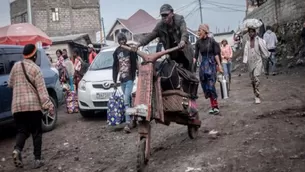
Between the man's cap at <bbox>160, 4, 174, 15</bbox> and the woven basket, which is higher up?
the man's cap at <bbox>160, 4, 174, 15</bbox>

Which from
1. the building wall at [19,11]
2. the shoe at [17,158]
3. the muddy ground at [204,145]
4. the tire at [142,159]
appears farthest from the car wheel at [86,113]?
the building wall at [19,11]

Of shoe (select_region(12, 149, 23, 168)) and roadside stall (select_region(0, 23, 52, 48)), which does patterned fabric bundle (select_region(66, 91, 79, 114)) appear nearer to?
roadside stall (select_region(0, 23, 52, 48))

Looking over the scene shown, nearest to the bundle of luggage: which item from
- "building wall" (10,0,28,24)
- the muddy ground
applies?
the muddy ground

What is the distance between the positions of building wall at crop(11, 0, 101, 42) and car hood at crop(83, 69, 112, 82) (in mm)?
39439

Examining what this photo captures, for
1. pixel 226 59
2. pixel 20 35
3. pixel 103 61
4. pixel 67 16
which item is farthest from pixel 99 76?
pixel 67 16

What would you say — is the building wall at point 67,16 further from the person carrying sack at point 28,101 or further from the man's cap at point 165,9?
the man's cap at point 165,9

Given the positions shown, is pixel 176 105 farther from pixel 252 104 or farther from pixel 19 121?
pixel 252 104

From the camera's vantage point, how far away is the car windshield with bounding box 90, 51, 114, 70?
9.36 metres

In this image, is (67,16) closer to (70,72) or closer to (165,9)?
(70,72)

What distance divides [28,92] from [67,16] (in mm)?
44263

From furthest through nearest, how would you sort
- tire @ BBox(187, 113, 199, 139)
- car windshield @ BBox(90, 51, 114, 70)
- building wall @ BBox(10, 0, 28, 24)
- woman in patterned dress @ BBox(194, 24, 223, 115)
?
1. building wall @ BBox(10, 0, 28, 24)
2. car windshield @ BBox(90, 51, 114, 70)
3. woman in patterned dress @ BBox(194, 24, 223, 115)
4. tire @ BBox(187, 113, 199, 139)

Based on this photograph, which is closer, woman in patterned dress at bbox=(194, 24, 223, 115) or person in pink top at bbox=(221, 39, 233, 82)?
woman in patterned dress at bbox=(194, 24, 223, 115)

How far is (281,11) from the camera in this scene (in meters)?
19.0

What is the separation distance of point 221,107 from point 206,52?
1.70 meters
